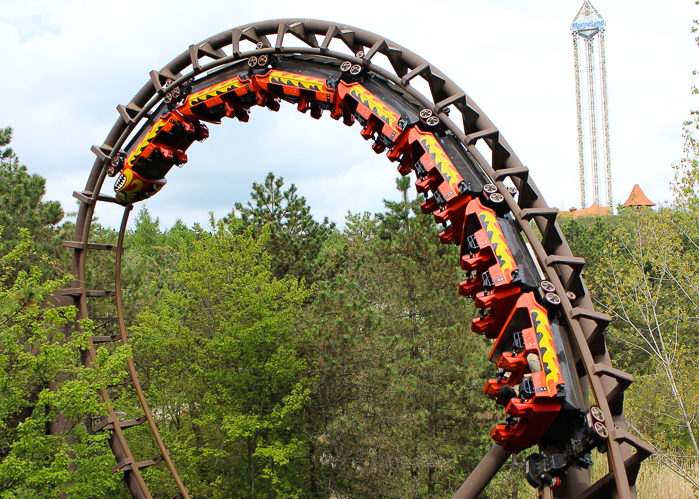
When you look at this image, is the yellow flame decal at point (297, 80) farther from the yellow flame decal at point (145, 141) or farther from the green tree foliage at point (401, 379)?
the green tree foliage at point (401, 379)

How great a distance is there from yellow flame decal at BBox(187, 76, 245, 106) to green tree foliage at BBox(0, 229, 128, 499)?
3055 mm

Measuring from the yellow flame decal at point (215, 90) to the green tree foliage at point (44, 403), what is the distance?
3055 mm

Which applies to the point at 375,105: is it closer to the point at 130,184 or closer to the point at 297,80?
the point at 297,80

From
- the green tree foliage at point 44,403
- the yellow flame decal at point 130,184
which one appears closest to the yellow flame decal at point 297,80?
the yellow flame decal at point 130,184

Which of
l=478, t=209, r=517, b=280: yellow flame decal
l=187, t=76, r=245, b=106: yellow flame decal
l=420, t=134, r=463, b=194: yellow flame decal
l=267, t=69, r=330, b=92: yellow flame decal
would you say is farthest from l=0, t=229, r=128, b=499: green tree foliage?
l=478, t=209, r=517, b=280: yellow flame decal

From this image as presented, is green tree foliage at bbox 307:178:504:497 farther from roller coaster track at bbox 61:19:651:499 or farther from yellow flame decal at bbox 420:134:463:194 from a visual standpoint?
yellow flame decal at bbox 420:134:463:194

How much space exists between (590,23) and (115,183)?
240 feet

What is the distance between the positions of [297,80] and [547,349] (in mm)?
4396

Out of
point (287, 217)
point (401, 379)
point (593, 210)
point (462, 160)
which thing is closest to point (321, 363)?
point (401, 379)

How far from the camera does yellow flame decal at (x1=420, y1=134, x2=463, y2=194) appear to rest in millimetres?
5621

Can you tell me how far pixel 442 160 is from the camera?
577cm

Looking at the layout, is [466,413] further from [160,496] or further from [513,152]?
[513,152]

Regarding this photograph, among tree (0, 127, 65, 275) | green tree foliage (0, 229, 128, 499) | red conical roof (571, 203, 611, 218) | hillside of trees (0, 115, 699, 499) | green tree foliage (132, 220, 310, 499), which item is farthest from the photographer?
red conical roof (571, 203, 611, 218)

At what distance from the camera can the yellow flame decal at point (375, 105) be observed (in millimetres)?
6168
